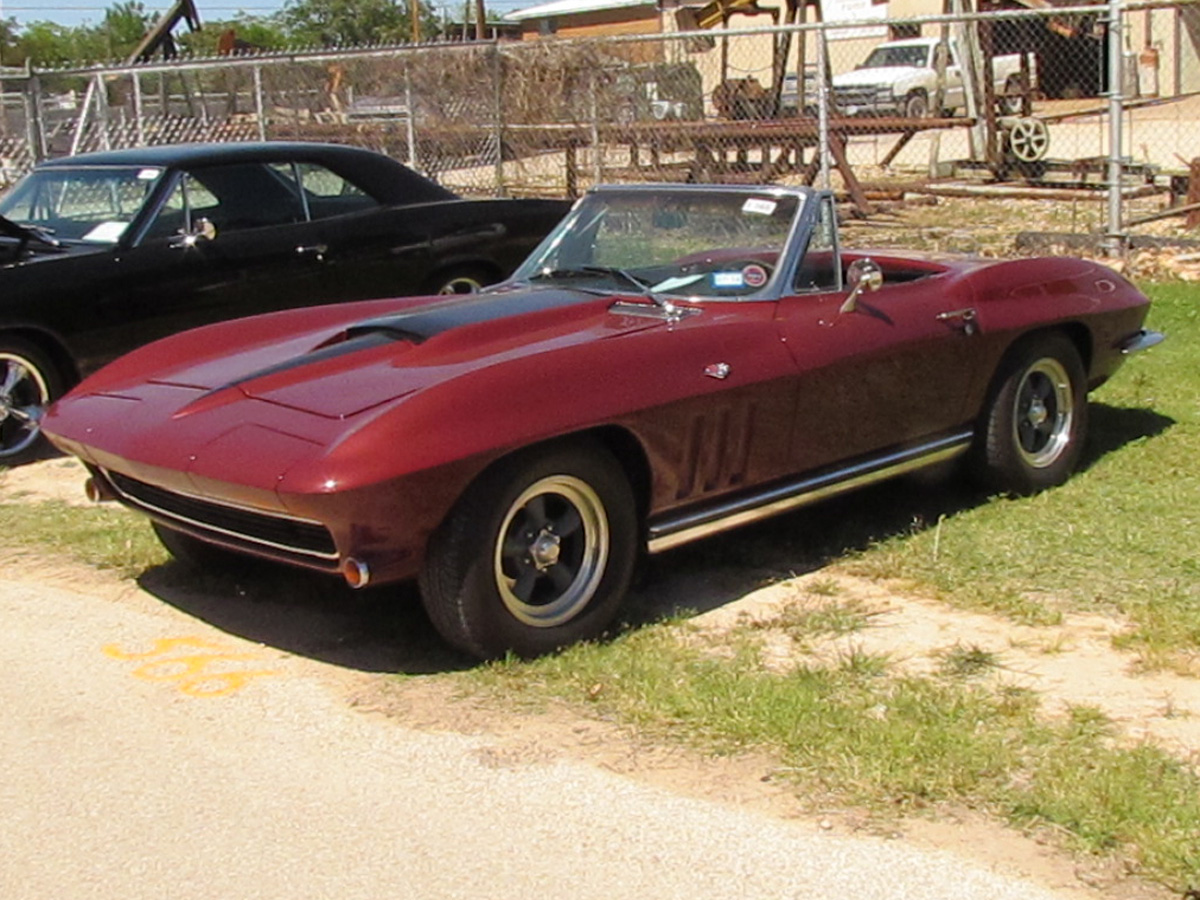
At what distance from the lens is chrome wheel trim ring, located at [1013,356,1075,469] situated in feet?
20.3

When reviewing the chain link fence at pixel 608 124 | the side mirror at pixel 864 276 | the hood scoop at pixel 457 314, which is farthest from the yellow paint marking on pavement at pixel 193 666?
the chain link fence at pixel 608 124

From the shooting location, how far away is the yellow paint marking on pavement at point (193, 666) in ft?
14.5

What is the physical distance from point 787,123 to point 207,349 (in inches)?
378

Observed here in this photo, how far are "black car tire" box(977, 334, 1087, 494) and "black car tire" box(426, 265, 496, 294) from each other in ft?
11.3

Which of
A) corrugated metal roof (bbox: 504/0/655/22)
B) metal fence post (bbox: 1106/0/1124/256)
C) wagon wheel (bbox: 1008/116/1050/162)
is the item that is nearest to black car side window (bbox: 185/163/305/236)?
metal fence post (bbox: 1106/0/1124/256)

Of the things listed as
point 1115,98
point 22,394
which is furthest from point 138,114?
point 1115,98

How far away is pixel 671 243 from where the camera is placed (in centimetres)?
571

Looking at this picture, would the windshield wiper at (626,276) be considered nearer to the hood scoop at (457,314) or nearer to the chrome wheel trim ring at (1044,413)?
the hood scoop at (457,314)

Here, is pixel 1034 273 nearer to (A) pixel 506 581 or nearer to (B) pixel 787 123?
(A) pixel 506 581

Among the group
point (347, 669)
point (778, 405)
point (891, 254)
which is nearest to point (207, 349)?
point (347, 669)

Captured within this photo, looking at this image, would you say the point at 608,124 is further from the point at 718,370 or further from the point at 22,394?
the point at 718,370

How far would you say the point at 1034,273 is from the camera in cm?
621

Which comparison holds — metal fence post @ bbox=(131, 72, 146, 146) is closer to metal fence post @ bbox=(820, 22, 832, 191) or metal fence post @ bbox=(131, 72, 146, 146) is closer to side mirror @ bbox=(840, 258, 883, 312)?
metal fence post @ bbox=(820, 22, 832, 191)

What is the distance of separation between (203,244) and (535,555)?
4154 millimetres
